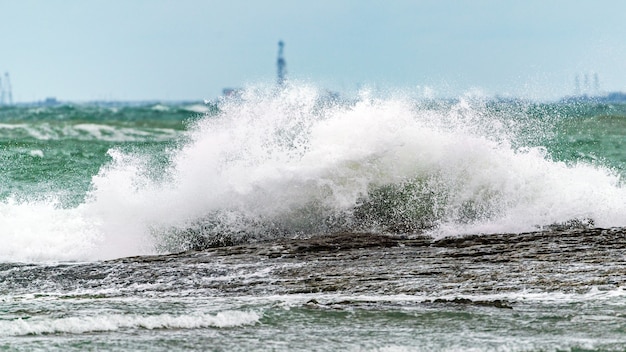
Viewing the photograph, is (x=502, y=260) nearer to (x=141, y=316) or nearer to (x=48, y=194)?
(x=141, y=316)

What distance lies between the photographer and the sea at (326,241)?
8.61m

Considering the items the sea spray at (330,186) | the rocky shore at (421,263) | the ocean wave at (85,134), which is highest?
the ocean wave at (85,134)

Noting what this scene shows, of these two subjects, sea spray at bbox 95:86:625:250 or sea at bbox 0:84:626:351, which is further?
sea spray at bbox 95:86:625:250

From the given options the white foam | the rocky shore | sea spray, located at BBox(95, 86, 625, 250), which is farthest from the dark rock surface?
the white foam

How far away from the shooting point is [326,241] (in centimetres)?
Answer: 1255

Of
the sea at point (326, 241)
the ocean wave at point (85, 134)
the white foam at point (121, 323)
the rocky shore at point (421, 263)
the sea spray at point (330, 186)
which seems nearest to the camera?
the sea at point (326, 241)

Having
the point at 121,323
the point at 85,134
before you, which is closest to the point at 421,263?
the point at 121,323

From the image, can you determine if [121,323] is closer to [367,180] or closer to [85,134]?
[367,180]

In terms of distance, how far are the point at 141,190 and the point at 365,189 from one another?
10.4ft

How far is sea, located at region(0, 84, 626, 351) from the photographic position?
28.2 ft

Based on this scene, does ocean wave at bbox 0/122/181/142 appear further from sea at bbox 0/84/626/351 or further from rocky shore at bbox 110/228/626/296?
rocky shore at bbox 110/228/626/296

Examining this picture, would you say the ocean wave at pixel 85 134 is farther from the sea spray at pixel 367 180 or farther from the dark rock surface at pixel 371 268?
the dark rock surface at pixel 371 268

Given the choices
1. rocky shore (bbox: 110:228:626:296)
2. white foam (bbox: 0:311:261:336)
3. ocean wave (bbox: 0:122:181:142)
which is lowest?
white foam (bbox: 0:311:261:336)

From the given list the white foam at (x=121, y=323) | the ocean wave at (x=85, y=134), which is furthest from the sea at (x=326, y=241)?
the ocean wave at (x=85, y=134)
